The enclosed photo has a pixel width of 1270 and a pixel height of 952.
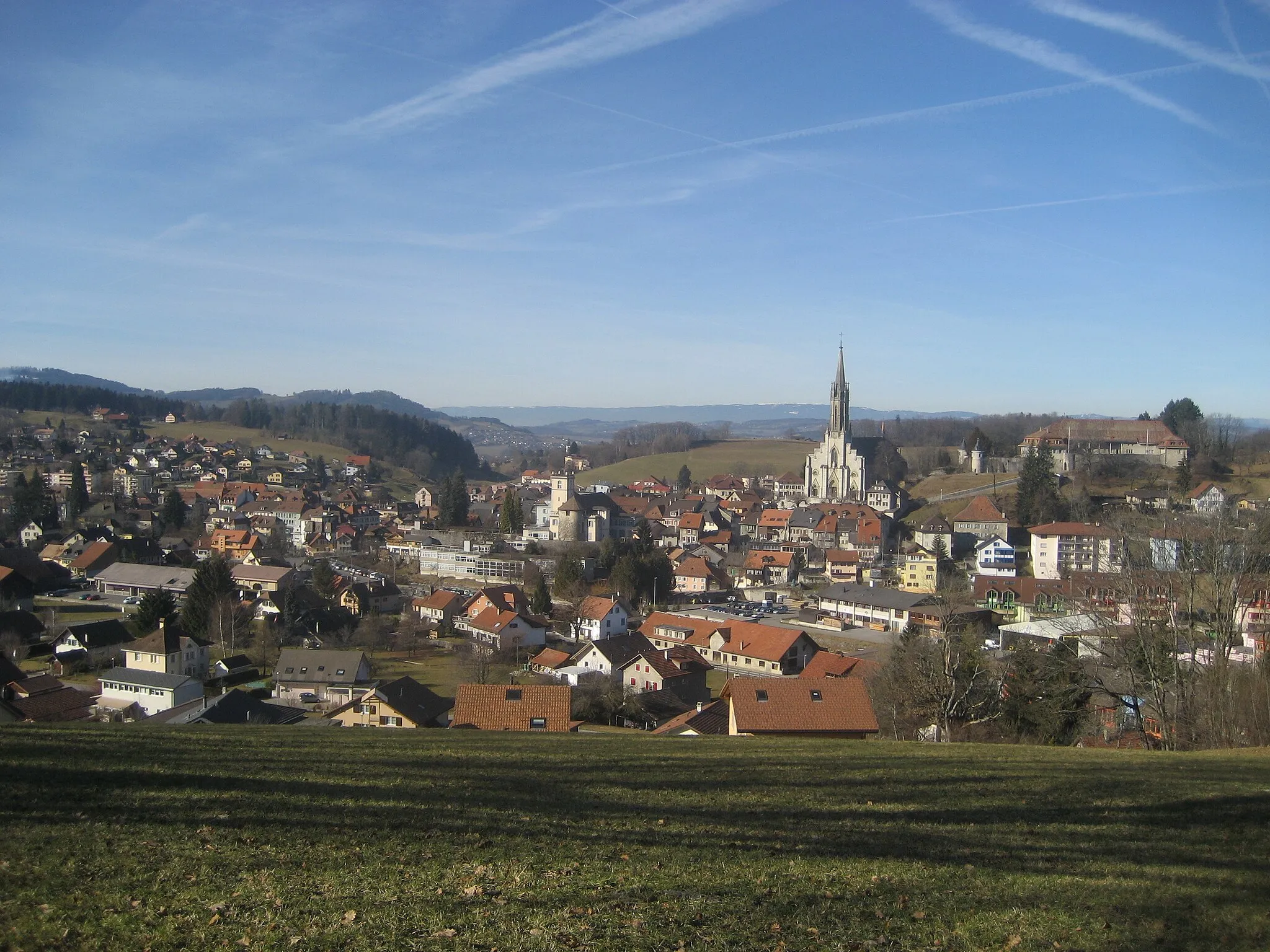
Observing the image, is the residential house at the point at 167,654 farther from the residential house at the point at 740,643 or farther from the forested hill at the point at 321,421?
the forested hill at the point at 321,421

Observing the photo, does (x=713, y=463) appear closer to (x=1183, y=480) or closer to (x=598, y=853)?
(x=1183, y=480)

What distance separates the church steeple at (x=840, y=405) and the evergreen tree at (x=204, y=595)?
60676 millimetres

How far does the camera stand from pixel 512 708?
18.8 m

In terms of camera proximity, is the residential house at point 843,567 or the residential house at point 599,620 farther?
the residential house at point 843,567

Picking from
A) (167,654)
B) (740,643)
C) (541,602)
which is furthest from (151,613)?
(740,643)

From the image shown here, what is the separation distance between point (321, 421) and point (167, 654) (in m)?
121

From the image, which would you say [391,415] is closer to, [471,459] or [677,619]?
[471,459]

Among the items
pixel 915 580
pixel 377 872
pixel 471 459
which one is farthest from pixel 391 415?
pixel 377 872

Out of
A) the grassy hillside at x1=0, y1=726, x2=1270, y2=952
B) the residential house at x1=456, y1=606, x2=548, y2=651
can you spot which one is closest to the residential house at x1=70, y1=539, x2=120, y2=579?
the residential house at x1=456, y1=606, x2=548, y2=651

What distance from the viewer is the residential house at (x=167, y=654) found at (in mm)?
31375

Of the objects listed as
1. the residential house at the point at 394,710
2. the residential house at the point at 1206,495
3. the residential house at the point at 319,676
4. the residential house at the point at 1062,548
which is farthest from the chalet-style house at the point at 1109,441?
the residential house at the point at 394,710

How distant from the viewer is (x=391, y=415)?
149500mm

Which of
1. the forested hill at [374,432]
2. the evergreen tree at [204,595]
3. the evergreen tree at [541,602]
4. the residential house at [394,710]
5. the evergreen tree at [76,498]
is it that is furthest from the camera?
the forested hill at [374,432]

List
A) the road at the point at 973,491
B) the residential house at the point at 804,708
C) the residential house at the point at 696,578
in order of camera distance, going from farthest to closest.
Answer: the road at the point at 973,491
the residential house at the point at 696,578
the residential house at the point at 804,708
